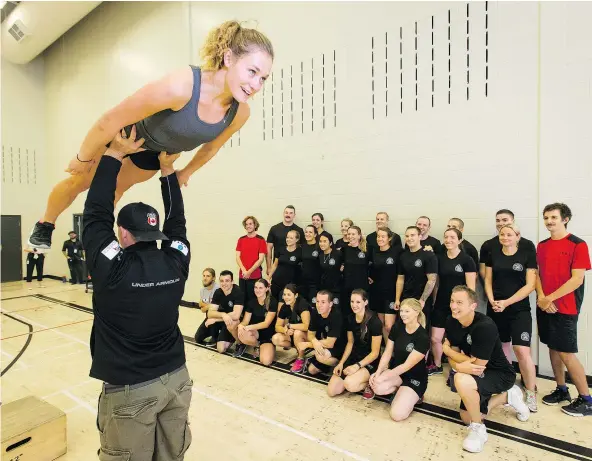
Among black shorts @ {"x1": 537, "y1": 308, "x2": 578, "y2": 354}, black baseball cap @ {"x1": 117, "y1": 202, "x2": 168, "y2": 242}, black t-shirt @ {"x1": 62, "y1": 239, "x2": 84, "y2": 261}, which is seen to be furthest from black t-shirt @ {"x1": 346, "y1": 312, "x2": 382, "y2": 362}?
black t-shirt @ {"x1": 62, "y1": 239, "x2": 84, "y2": 261}

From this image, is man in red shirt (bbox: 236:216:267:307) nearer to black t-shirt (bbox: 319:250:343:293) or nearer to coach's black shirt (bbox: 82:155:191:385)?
black t-shirt (bbox: 319:250:343:293)

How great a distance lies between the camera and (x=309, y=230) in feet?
14.5

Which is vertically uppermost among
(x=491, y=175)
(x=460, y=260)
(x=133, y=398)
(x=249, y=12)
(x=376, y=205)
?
(x=249, y=12)

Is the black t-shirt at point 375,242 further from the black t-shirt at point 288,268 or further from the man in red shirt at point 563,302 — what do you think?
the man in red shirt at point 563,302

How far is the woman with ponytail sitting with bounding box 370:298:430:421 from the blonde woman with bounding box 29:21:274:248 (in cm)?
218

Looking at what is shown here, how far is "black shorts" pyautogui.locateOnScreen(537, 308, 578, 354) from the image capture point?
2793 millimetres

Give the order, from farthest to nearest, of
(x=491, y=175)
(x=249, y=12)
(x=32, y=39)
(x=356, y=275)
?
(x=32, y=39) < (x=249, y=12) < (x=356, y=275) < (x=491, y=175)

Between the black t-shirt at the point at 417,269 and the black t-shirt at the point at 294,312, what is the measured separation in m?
1.07

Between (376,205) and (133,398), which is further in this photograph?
(376,205)

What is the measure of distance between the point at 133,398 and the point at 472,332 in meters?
2.24

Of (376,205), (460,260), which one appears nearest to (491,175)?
(460,260)

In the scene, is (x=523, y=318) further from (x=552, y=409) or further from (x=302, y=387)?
(x=302, y=387)

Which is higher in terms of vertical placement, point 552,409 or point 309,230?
point 309,230

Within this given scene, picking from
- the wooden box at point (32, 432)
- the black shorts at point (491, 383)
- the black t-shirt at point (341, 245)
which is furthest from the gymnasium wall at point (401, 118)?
the wooden box at point (32, 432)
